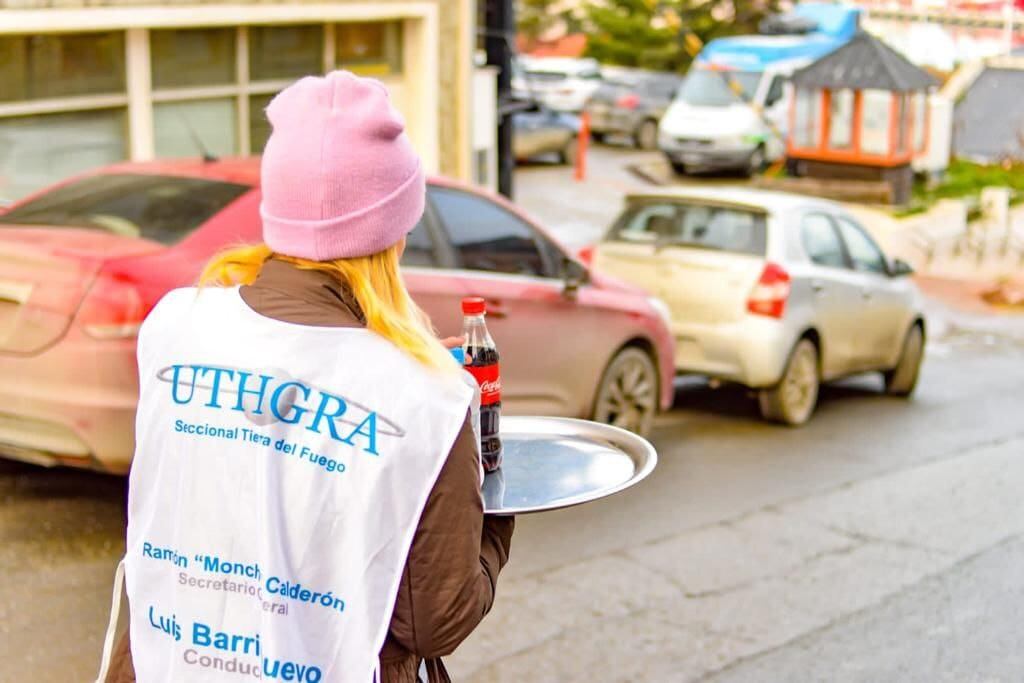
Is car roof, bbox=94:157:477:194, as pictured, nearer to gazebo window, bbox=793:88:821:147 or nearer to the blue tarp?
gazebo window, bbox=793:88:821:147

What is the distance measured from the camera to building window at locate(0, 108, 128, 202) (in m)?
11.9

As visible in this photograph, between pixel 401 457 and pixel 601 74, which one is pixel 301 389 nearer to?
pixel 401 457

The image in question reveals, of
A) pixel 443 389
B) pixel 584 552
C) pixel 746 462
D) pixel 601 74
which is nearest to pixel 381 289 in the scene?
pixel 443 389

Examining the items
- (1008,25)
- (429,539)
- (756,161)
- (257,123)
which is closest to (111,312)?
(429,539)

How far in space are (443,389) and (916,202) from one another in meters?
22.8

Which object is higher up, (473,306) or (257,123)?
(473,306)

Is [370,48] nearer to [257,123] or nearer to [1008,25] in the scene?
[257,123]

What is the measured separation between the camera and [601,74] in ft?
118

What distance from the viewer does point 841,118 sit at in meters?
25.4

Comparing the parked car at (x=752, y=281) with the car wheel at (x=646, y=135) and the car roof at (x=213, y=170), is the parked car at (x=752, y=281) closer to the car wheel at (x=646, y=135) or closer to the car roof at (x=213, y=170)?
the car roof at (x=213, y=170)

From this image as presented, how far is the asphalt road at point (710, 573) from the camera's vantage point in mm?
5879

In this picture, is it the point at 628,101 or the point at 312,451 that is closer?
the point at 312,451

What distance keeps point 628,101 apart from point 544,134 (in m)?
4.74

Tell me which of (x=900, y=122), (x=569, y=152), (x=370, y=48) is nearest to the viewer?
(x=370, y=48)
